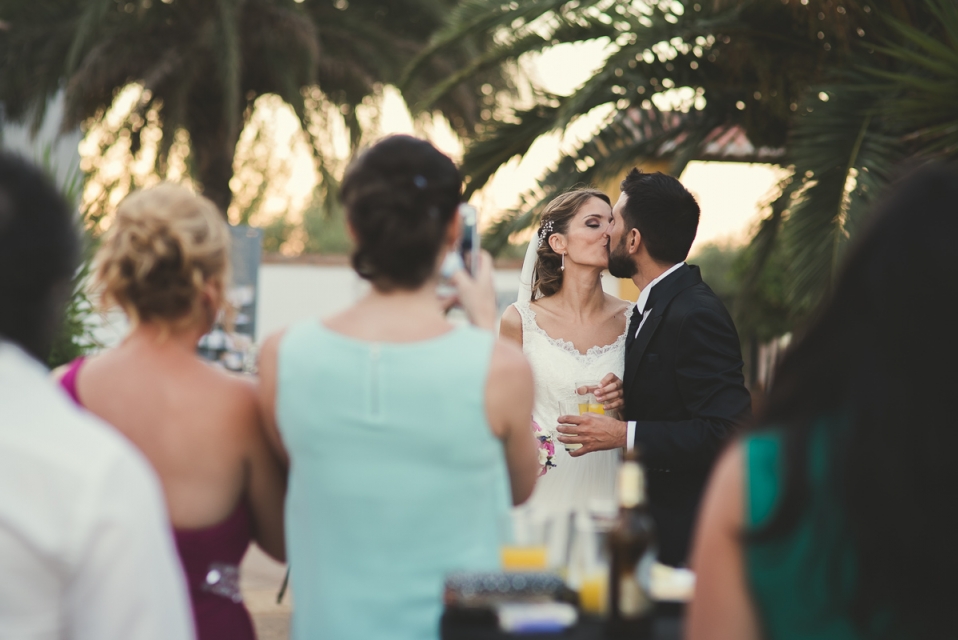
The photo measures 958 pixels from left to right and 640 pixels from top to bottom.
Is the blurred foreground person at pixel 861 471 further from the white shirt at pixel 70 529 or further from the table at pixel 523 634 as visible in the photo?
the white shirt at pixel 70 529

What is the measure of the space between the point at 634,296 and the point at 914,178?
15.3 metres

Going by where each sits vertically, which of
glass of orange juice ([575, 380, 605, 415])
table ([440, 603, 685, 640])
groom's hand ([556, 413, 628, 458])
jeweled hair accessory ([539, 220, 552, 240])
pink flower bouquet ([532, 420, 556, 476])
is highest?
jeweled hair accessory ([539, 220, 552, 240])

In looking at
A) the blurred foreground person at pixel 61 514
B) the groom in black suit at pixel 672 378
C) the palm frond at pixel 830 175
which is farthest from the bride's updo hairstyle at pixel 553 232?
the blurred foreground person at pixel 61 514

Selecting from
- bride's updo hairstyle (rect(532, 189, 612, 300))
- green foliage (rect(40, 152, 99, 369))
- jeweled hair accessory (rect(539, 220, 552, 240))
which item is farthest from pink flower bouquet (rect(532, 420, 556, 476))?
green foliage (rect(40, 152, 99, 369))

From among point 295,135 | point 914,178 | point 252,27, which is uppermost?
Answer: point 252,27

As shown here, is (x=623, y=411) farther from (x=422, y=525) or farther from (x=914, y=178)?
(x=914, y=178)

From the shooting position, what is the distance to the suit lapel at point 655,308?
12.2ft

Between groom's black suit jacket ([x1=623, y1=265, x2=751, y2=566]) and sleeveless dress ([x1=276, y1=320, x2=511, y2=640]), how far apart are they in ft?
5.61

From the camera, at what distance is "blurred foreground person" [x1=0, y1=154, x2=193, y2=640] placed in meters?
1.14

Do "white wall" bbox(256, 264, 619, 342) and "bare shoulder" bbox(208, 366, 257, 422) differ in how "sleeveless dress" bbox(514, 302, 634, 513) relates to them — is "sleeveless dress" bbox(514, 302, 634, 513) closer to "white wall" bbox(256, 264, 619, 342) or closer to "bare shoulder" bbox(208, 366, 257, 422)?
"bare shoulder" bbox(208, 366, 257, 422)

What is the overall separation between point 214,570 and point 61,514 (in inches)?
41.4

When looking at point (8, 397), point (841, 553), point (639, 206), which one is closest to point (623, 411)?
point (639, 206)

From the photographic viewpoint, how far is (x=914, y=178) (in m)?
1.31

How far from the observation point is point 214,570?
213 centimetres
